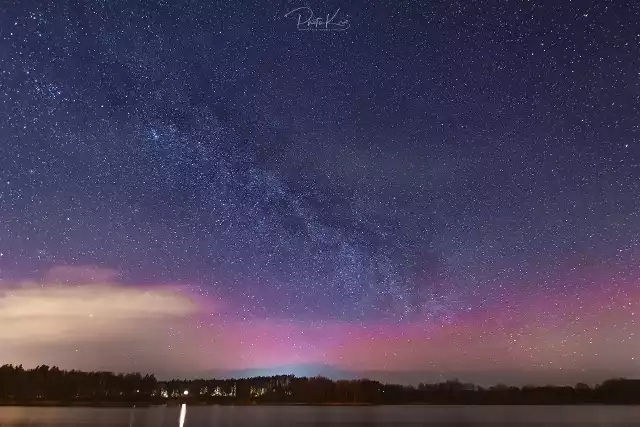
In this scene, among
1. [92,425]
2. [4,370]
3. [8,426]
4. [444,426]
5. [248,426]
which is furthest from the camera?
[4,370]

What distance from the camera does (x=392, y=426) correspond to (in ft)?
363

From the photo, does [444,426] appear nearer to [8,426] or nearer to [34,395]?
[8,426]

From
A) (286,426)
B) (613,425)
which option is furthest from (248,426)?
(613,425)

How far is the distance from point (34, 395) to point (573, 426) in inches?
5924

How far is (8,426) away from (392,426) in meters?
59.6

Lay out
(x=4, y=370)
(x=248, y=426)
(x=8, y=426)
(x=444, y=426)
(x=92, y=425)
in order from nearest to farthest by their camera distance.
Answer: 1. (x=8, y=426)
2. (x=92, y=425)
3. (x=248, y=426)
4. (x=444, y=426)
5. (x=4, y=370)

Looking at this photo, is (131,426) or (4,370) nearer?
(131,426)

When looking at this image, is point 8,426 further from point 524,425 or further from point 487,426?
point 524,425

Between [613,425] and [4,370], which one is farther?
[4,370]

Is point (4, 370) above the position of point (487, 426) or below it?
above

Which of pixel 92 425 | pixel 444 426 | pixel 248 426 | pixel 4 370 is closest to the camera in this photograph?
pixel 92 425

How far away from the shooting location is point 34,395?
627 feet

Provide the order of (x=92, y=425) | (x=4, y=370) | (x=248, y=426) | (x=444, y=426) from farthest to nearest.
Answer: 1. (x=4, y=370)
2. (x=444, y=426)
3. (x=248, y=426)
4. (x=92, y=425)

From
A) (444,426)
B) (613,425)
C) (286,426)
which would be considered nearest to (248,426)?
(286,426)
